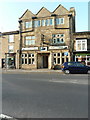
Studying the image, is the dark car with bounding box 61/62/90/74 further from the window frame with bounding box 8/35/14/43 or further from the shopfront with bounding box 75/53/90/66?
the window frame with bounding box 8/35/14/43

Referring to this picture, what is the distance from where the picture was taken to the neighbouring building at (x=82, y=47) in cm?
2558

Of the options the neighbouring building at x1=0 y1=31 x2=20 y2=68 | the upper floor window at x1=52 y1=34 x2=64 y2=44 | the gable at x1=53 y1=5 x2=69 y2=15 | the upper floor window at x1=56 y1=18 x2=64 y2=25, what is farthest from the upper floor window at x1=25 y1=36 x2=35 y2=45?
the gable at x1=53 y1=5 x2=69 y2=15

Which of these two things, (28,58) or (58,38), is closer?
(58,38)

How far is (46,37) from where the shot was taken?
2852cm

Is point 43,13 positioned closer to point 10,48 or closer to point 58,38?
point 58,38

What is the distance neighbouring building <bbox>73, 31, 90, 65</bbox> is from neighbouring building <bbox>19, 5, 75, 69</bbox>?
1.13 meters

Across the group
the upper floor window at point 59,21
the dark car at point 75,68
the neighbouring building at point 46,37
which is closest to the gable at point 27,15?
the neighbouring building at point 46,37

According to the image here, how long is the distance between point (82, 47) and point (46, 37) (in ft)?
25.0

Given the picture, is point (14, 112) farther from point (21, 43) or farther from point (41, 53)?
point (21, 43)

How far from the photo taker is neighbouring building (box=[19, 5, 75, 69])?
27.0m

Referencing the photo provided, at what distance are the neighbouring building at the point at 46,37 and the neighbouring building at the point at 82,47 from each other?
1132 mm

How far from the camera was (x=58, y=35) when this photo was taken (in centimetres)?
2792

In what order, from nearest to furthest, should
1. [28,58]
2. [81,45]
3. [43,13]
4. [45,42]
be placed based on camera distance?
[81,45] < [45,42] < [43,13] < [28,58]

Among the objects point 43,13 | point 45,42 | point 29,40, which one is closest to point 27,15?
point 43,13
